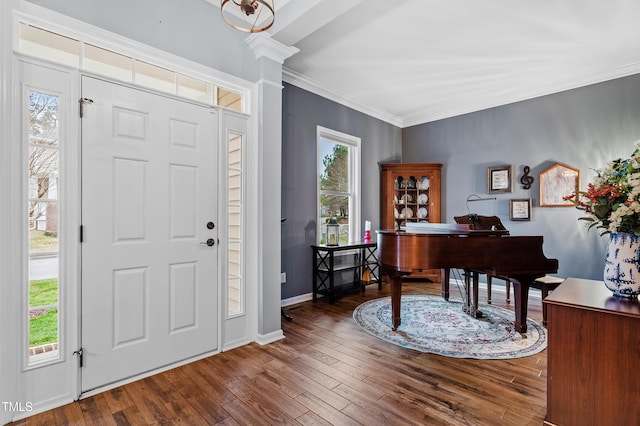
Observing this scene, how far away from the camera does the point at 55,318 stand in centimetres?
197

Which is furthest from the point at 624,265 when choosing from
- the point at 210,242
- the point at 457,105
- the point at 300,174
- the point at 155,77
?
the point at 457,105

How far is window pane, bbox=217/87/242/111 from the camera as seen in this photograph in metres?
2.78

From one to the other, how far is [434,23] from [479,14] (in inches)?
14.8

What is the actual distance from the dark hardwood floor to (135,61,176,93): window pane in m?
2.13

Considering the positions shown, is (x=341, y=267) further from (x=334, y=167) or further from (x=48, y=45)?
(x=48, y=45)

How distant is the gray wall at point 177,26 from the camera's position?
2.09m

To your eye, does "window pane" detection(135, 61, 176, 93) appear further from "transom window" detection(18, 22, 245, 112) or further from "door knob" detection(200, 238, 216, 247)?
"door knob" detection(200, 238, 216, 247)

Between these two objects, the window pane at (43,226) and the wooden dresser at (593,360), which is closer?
the wooden dresser at (593,360)

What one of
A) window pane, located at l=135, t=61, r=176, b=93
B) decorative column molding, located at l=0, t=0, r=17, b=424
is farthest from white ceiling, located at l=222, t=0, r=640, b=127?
decorative column molding, located at l=0, t=0, r=17, b=424

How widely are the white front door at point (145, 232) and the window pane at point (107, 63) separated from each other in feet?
0.38

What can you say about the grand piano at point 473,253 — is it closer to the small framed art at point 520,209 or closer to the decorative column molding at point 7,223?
the small framed art at point 520,209

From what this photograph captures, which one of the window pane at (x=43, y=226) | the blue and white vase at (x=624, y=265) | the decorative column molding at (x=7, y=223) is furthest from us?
the window pane at (x=43, y=226)

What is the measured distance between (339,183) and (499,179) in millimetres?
2398

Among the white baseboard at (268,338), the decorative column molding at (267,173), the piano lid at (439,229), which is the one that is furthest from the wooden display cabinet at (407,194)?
the white baseboard at (268,338)
